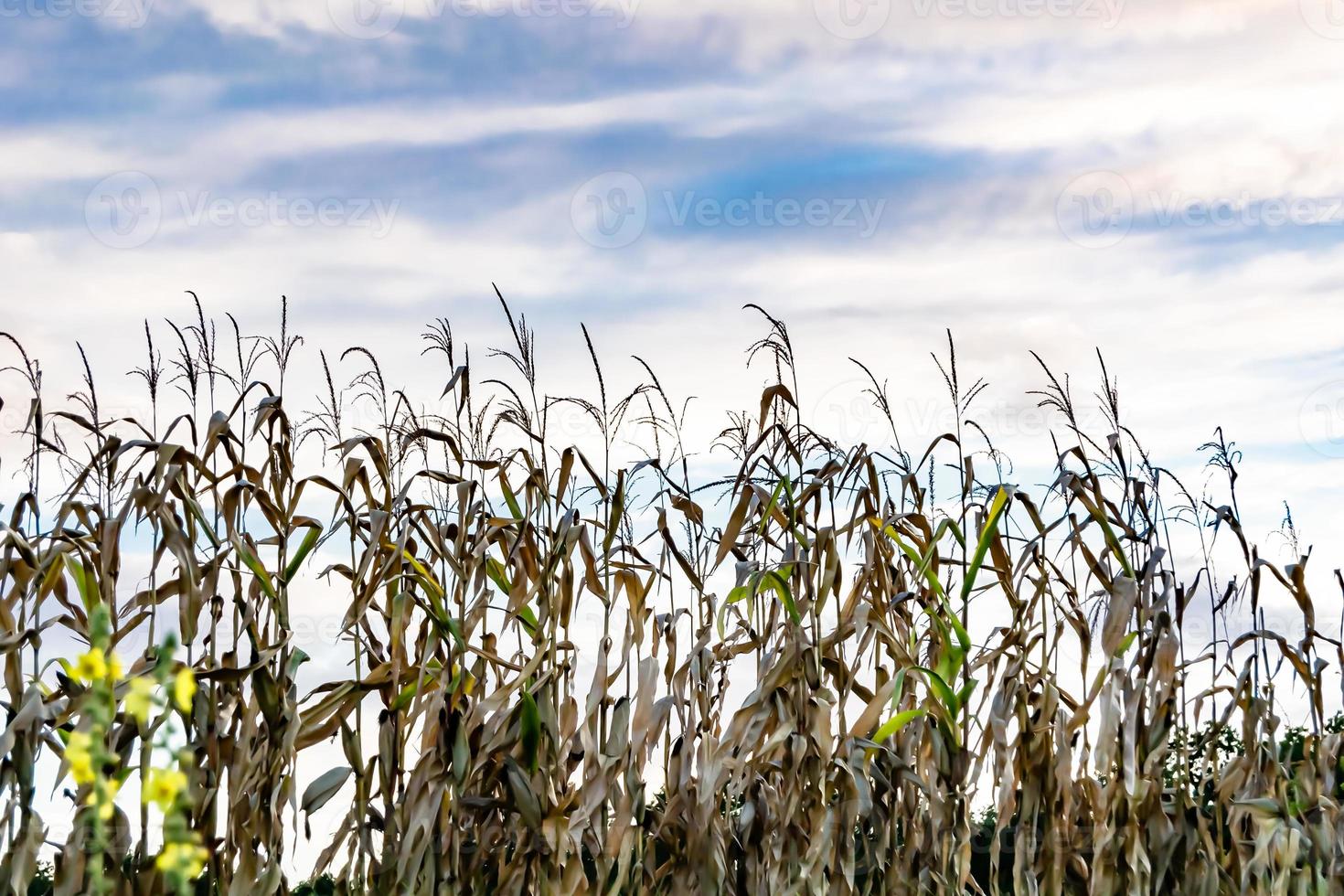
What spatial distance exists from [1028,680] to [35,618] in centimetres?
269

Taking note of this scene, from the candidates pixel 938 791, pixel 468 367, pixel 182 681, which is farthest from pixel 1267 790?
pixel 182 681

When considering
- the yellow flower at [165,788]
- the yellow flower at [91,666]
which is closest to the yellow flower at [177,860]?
the yellow flower at [165,788]

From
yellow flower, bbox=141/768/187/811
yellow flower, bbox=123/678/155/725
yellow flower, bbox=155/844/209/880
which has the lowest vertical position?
yellow flower, bbox=155/844/209/880

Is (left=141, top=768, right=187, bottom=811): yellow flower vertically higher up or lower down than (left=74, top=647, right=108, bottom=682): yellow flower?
lower down

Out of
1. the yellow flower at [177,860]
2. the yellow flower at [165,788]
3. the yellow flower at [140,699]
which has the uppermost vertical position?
the yellow flower at [140,699]

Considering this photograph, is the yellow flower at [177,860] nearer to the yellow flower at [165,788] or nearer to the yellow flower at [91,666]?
the yellow flower at [165,788]

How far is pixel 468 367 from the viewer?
3211 mm

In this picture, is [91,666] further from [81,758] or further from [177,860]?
[177,860]

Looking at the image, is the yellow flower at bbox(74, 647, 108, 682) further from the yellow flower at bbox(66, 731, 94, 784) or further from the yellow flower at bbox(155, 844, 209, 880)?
the yellow flower at bbox(155, 844, 209, 880)

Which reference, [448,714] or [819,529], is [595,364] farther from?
[448,714]

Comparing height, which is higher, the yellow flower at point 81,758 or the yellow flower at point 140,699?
the yellow flower at point 140,699

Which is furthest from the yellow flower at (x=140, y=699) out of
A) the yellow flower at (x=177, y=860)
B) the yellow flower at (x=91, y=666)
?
the yellow flower at (x=177, y=860)

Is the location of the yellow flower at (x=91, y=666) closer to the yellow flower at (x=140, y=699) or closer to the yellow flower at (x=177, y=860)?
the yellow flower at (x=140, y=699)

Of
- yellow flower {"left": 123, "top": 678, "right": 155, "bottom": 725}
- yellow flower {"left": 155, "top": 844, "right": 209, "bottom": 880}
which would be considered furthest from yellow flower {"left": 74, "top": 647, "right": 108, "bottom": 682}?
yellow flower {"left": 155, "top": 844, "right": 209, "bottom": 880}
